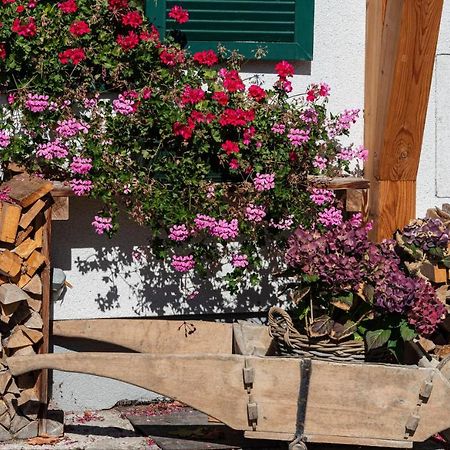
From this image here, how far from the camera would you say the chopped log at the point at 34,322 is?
4.77 m

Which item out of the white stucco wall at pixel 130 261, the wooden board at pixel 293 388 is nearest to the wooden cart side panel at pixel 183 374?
the wooden board at pixel 293 388

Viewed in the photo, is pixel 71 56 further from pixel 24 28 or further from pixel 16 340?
pixel 16 340

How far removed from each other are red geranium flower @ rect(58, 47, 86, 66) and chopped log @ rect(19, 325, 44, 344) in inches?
51.7

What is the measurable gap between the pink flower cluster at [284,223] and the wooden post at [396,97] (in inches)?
21.5

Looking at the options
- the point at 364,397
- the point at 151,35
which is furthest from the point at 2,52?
the point at 364,397

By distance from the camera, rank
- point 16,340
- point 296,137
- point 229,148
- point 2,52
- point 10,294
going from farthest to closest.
→ point 296,137 < point 229,148 < point 2,52 < point 16,340 < point 10,294

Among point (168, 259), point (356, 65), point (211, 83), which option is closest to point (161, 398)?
point (168, 259)

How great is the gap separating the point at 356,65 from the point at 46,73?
1702 millimetres

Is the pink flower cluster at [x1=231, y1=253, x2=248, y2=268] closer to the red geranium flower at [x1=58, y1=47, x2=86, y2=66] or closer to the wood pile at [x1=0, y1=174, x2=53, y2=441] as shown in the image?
the wood pile at [x1=0, y1=174, x2=53, y2=441]

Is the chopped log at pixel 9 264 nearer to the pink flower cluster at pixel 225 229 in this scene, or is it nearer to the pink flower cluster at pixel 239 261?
the pink flower cluster at pixel 225 229

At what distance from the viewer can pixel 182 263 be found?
16.9 ft

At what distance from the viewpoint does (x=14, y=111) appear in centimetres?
507

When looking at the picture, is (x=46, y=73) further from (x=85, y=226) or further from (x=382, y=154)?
(x=382, y=154)

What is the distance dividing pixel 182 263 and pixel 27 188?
2.87 ft
